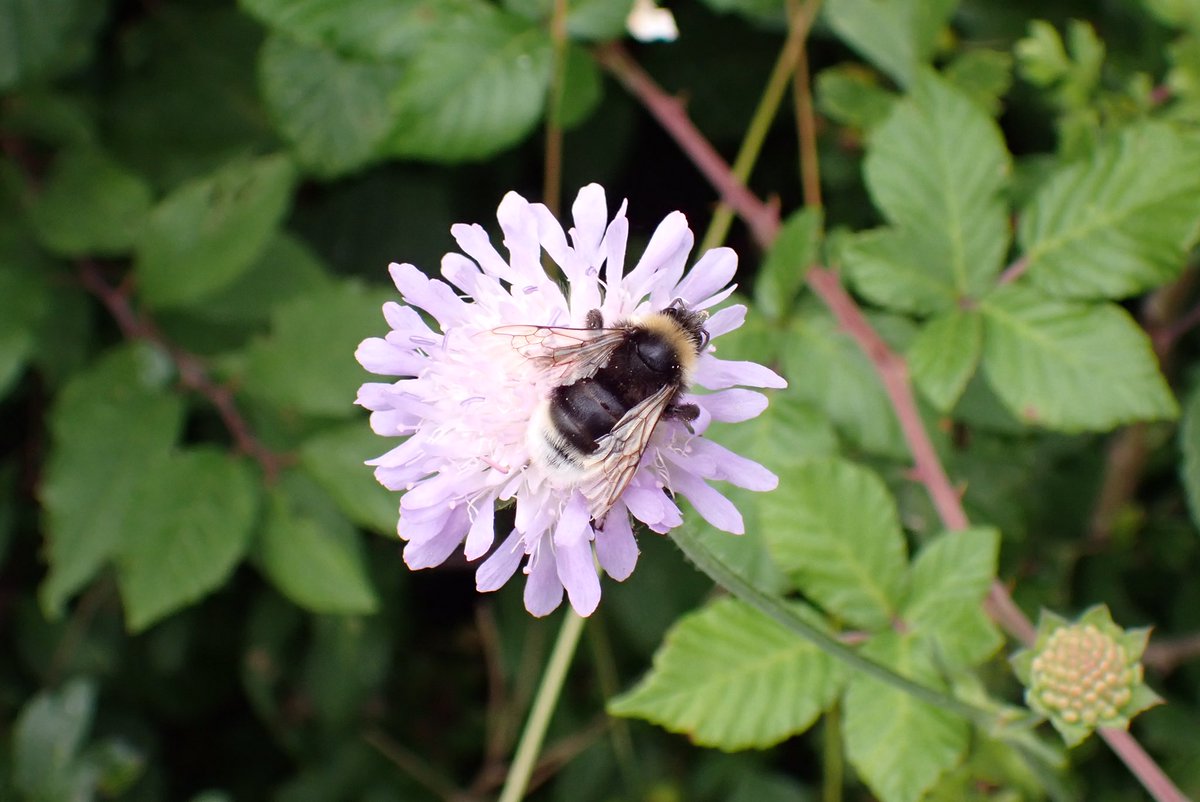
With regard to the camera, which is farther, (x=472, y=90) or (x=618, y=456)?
(x=472, y=90)

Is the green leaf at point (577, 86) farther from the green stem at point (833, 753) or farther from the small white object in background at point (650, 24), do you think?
the green stem at point (833, 753)

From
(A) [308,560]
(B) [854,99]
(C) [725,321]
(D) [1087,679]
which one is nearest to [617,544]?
(C) [725,321]

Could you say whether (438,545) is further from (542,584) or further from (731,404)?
(731,404)

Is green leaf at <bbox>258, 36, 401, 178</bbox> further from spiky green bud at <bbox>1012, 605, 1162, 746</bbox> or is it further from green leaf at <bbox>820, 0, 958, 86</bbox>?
spiky green bud at <bbox>1012, 605, 1162, 746</bbox>

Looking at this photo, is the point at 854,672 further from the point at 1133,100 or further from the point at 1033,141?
the point at 1033,141

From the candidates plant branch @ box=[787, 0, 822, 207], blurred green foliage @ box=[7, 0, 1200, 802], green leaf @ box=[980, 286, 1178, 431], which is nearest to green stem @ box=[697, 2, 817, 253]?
plant branch @ box=[787, 0, 822, 207]

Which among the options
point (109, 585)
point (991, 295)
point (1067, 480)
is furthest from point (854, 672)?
point (109, 585)
